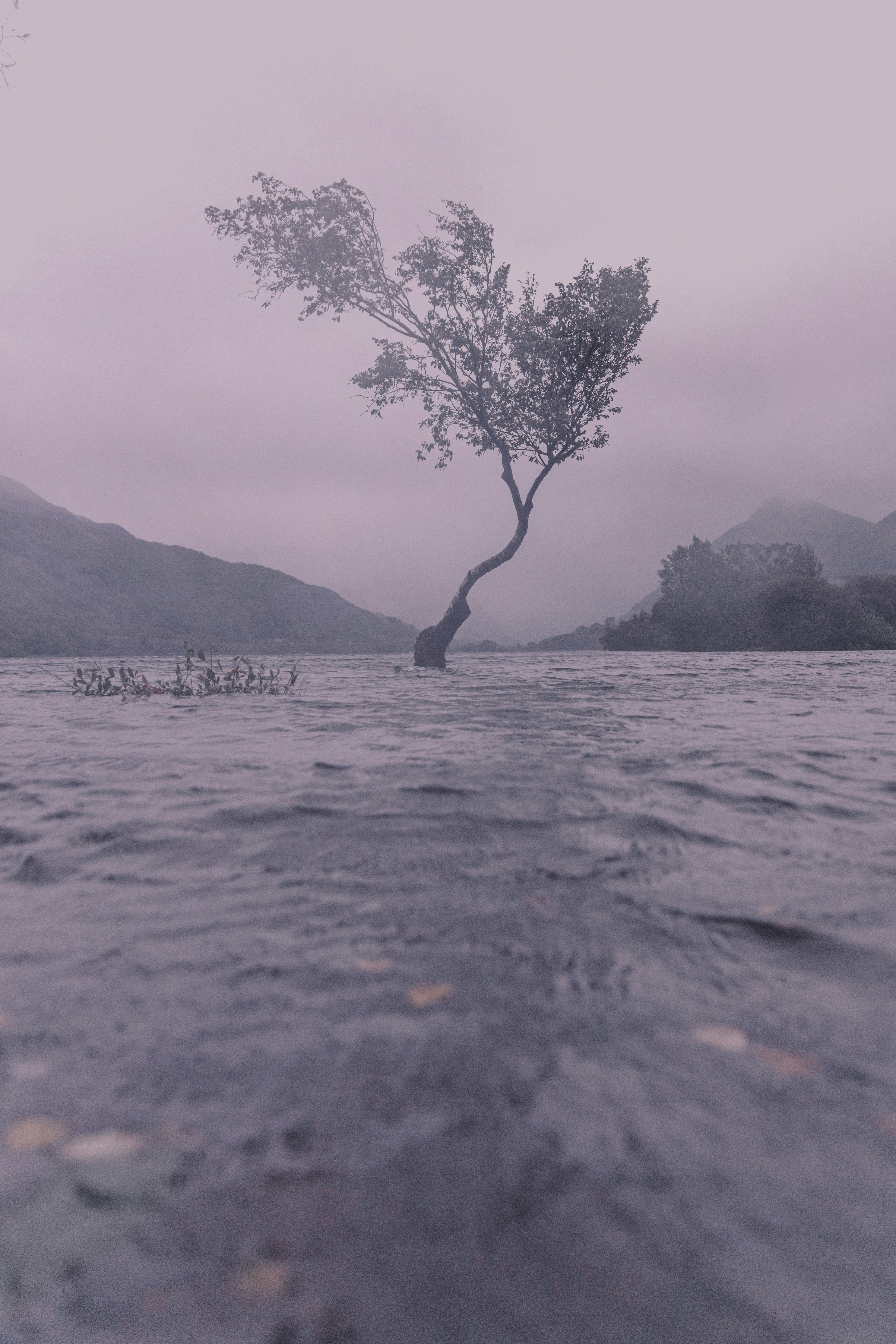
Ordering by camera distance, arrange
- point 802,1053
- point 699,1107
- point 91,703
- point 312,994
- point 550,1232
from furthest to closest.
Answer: point 91,703 → point 312,994 → point 802,1053 → point 699,1107 → point 550,1232

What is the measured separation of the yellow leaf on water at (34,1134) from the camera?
1.71m

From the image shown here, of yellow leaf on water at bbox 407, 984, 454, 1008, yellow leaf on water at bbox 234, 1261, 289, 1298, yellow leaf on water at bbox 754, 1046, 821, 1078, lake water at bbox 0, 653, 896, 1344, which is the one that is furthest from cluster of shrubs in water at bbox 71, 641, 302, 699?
yellow leaf on water at bbox 234, 1261, 289, 1298

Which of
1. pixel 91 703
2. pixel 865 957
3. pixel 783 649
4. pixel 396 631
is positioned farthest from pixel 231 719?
pixel 396 631

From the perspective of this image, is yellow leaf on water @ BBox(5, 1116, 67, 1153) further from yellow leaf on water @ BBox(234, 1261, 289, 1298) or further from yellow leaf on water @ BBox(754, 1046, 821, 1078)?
yellow leaf on water @ BBox(754, 1046, 821, 1078)

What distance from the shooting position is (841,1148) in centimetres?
165

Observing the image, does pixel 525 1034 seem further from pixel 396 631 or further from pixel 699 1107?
pixel 396 631

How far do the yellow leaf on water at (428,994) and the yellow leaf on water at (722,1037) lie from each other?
802 mm

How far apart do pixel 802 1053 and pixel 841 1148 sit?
0.39 meters

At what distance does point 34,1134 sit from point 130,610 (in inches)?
7510

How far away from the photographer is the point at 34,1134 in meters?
1.75

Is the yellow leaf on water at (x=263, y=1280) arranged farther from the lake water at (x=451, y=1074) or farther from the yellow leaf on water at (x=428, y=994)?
the yellow leaf on water at (x=428, y=994)

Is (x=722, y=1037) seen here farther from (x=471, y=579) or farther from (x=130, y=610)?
(x=130, y=610)

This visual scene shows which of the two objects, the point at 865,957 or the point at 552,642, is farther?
the point at 552,642

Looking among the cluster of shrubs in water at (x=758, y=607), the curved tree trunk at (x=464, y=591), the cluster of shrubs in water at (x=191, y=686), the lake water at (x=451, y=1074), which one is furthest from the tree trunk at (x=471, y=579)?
the cluster of shrubs in water at (x=758, y=607)
